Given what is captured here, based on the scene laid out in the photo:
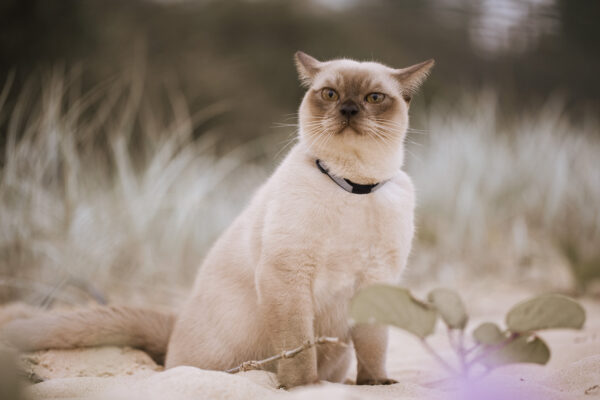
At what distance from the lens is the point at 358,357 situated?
153 cm

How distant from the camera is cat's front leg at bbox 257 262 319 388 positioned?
135cm

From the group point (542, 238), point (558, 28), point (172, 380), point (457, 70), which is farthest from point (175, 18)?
point (172, 380)

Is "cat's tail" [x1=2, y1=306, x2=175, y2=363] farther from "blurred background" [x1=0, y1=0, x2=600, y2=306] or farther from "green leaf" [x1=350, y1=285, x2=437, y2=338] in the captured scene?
"green leaf" [x1=350, y1=285, x2=437, y2=338]

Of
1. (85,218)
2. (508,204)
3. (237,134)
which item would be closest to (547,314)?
(85,218)

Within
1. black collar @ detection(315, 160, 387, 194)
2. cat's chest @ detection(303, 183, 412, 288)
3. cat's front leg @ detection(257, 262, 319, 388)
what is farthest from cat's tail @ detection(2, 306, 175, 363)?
black collar @ detection(315, 160, 387, 194)

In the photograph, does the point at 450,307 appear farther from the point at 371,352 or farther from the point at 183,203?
the point at 183,203

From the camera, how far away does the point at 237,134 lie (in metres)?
8.20

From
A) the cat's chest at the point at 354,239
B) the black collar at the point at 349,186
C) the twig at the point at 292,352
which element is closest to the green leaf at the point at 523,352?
the twig at the point at 292,352

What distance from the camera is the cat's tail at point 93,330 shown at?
1.70 m

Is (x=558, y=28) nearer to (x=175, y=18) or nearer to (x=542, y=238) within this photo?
(x=542, y=238)

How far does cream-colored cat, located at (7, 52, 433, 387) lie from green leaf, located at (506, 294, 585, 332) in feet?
1.61

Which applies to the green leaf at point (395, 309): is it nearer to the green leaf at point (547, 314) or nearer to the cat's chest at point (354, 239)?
the green leaf at point (547, 314)

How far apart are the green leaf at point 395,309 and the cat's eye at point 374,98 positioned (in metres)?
0.71

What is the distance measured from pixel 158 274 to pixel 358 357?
5.92 feet
